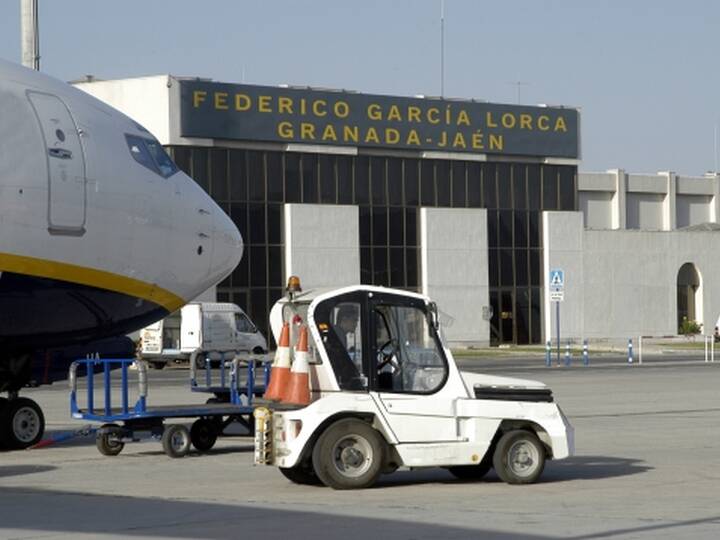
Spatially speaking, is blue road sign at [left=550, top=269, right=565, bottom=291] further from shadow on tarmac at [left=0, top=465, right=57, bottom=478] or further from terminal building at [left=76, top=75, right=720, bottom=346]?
shadow on tarmac at [left=0, top=465, right=57, bottom=478]

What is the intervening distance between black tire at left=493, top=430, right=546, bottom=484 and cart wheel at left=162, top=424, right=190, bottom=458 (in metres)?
5.58

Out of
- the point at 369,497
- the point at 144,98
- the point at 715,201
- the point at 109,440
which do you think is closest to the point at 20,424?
the point at 109,440

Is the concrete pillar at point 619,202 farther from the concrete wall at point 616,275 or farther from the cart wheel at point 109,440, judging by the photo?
the cart wheel at point 109,440

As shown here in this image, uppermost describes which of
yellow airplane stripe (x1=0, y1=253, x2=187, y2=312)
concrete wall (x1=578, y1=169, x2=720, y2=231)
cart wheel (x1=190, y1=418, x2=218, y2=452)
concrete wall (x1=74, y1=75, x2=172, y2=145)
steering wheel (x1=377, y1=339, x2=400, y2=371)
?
concrete wall (x1=74, y1=75, x2=172, y2=145)

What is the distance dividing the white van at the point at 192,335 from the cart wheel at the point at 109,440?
1483 inches

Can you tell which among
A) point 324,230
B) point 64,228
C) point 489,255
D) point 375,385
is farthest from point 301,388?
point 489,255

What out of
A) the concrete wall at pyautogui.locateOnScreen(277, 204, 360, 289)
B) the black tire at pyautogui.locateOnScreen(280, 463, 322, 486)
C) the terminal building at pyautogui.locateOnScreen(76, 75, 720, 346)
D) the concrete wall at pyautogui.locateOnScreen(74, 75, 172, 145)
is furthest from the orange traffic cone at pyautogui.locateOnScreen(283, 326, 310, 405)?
the concrete wall at pyautogui.locateOnScreen(277, 204, 360, 289)

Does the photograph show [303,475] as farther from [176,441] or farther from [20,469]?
[176,441]

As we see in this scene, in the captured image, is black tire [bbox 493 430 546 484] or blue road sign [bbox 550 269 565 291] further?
blue road sign [bbox 550 269 565 291]

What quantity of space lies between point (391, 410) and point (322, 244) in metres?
57.4

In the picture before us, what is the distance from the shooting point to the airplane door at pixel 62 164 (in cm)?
2083

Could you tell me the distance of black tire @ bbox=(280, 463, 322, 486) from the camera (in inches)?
706

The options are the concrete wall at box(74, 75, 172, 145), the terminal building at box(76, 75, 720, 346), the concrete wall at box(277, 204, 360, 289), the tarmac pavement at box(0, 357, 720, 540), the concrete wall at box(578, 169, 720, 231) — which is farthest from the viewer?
the concrete wall at box(578, 169, 720, 231)

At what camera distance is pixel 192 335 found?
61.1 meters
